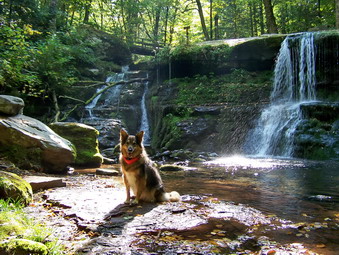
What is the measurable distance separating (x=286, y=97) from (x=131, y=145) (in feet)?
48.0

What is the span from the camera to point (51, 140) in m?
8.59

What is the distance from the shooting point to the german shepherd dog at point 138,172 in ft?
15.0

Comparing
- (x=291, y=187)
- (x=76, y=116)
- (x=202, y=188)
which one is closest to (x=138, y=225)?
(x=202, y=188)

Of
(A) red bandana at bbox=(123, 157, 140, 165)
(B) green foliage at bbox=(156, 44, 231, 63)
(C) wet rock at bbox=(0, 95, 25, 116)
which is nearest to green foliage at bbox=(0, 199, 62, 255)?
(A) red bandana at bbox=(123, 157, 140, 165)

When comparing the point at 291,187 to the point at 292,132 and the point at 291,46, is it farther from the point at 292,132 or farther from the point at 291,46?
the point at 291,46

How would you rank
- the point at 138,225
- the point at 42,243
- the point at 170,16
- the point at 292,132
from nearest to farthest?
the point at 42,243, the point at 138,225, the point at 292,132, the point at 170,16

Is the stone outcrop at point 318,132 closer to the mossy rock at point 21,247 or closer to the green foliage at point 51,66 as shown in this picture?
the mossy rock at point 21,247

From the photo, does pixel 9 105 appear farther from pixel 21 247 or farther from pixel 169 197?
pixel 21 247

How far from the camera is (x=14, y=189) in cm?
442

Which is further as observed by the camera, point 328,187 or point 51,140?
point 51,140

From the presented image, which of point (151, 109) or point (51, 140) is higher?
point (151, 109)

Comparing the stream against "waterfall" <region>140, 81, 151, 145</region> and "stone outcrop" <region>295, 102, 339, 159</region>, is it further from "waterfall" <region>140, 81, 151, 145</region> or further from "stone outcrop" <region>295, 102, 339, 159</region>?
"waterfall" <region>140, 81, 151, 145</region>

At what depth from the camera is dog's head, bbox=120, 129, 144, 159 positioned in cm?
451

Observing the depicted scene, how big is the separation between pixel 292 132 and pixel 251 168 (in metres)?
4.76
